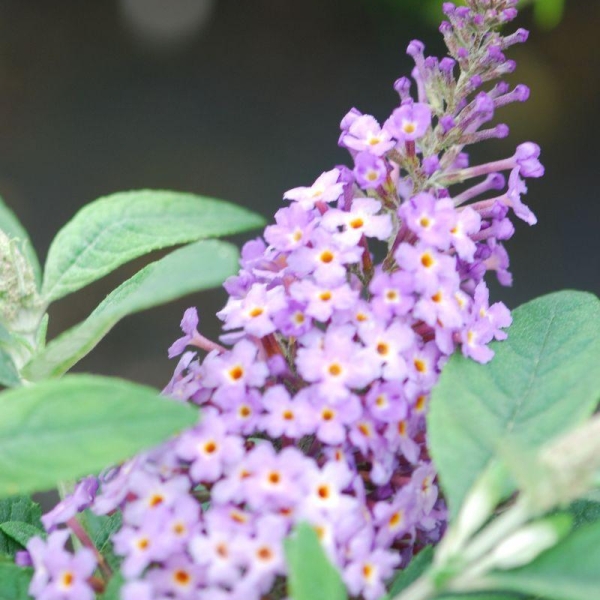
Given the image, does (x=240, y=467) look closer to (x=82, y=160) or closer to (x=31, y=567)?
(x=31, y=567)

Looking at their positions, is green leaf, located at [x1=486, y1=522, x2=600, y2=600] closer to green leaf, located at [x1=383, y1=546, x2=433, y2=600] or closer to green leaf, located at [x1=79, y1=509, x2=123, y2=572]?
green leaf, located at [x1=383, y1=546, x2=433, y2=600]

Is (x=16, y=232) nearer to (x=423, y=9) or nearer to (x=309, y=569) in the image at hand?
(x=309, y=569)

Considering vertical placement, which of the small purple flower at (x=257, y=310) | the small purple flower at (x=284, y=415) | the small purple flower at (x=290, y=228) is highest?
the small purple flower at (x=290, y=228)

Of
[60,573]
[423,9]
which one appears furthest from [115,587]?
[423,9]

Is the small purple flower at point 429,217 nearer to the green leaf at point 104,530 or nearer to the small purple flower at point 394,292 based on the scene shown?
the small purple flower at point 394,292

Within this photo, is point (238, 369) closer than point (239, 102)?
Yes

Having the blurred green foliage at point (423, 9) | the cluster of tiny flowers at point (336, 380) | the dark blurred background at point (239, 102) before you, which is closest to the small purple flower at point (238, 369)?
the cluster of tiny flowers at point (336, 380)
